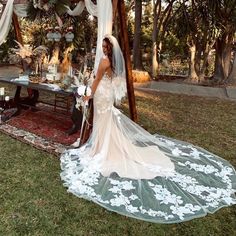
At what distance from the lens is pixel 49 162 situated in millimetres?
3867

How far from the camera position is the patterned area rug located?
174 inches

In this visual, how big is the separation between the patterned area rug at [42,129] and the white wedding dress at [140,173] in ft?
1.33

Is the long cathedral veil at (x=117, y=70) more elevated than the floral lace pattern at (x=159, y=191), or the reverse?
the long cathedral veil at (x=117, y=70)

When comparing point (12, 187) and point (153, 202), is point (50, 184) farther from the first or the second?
point (153, 202)

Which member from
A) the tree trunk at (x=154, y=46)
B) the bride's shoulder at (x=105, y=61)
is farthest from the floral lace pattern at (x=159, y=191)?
the tree trunk at (x=154, y=46)

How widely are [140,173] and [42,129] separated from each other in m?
2.05

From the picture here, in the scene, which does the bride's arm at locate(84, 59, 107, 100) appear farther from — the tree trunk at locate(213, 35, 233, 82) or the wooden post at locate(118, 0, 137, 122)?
the tree trunk at locate(213, 35, 233, 82)

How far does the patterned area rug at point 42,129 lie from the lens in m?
4.42

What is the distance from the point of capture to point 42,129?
500 cm

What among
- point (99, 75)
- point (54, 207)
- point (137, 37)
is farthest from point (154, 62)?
point (54, 207)

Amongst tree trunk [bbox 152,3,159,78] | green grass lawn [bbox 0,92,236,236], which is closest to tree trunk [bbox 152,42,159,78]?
tree trunk [bbox 152,3,159,78]

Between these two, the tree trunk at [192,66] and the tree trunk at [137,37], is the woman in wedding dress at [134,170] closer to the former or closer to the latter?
the tree trunk at [137,37]

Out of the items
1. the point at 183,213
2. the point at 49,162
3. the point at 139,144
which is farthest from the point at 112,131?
the point at 183,213

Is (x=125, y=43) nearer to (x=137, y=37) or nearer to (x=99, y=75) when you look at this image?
(x=99, y=75)
